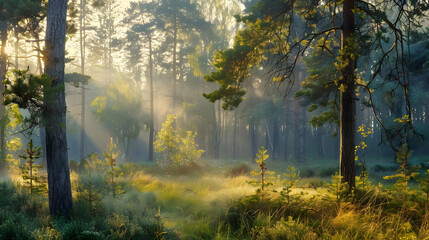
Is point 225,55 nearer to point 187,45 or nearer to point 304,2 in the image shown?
point 304,2

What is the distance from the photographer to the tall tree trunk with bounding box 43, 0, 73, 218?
21.8 ft

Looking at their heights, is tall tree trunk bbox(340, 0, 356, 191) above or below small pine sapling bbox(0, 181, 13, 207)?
above

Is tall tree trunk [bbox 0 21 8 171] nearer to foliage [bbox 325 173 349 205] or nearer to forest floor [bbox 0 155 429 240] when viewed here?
forest floor [bbox 0 155 429 240]

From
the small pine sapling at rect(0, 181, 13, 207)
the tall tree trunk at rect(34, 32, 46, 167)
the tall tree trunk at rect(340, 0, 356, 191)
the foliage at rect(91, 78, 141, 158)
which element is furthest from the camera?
the foliage at rect(91, 78, 141, 158)

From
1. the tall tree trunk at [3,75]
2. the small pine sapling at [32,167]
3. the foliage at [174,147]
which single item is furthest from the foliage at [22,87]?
the foliage at [174,147]

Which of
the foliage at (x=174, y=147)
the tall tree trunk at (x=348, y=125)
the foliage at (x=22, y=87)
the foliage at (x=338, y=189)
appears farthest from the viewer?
the foliage at (x=174, y=147)

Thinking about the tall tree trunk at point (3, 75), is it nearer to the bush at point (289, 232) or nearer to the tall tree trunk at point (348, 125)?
the bush at point (289, 232)

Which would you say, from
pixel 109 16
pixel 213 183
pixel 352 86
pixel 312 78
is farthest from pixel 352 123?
pixel 109 16

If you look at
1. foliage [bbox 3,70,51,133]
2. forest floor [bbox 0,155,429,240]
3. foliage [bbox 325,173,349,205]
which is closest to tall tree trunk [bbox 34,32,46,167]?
foliage [bbox 3,70,51,133]

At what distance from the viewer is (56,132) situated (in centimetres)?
666

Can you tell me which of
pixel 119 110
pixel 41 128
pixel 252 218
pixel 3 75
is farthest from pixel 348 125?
pixel 119 110

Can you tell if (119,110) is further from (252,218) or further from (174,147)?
(252,218)

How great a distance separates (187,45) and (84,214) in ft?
91.8

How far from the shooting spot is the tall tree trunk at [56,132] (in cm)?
666
